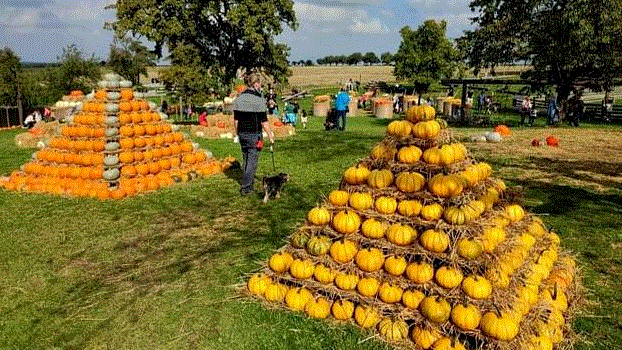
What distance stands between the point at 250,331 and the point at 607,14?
23.7 m

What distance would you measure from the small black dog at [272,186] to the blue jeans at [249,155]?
44cm

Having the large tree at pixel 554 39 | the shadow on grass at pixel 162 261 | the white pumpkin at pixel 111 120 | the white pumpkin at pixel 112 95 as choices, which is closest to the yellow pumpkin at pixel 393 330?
the shadow on grass at pixel 162 261

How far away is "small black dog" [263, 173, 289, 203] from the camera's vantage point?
32.5ft

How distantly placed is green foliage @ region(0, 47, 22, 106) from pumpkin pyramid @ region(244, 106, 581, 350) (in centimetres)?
4089

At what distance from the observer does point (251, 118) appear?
9.87 m

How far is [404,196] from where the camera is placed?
5.32 meters

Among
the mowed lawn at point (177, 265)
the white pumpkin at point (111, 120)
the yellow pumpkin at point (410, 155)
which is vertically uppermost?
the white pumpkin at point (111, 120)

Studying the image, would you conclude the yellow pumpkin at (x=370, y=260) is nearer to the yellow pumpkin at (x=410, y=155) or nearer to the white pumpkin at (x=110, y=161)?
the yellow pumpkin at (x=410, y=155)

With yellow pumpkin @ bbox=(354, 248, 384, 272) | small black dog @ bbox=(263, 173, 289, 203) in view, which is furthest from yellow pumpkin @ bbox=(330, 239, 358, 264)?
small black dog @ bbox=(263, 173, 289, 203)

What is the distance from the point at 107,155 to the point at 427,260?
8.78 m

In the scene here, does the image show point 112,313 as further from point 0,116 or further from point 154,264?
point 0,116

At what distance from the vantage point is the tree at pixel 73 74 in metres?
42.7

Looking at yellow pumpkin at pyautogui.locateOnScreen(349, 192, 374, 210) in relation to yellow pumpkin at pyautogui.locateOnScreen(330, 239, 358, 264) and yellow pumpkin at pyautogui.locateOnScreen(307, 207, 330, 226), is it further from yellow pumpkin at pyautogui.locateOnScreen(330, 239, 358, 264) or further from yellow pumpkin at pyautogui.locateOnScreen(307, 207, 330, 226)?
yellow pumpkin at pyautogui.locateOnScreen(330, 239, 358, 264)

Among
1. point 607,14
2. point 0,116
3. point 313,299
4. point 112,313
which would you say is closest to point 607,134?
point 607,14
